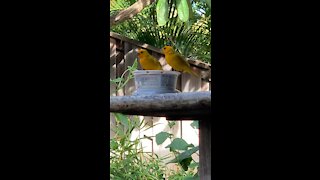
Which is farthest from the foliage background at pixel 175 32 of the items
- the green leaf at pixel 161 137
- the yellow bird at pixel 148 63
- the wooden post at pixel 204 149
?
the wooden post at pixel 204 149

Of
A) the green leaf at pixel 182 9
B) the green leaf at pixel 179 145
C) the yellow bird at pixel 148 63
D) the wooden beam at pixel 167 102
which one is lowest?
the green leaf at pixel 179 145

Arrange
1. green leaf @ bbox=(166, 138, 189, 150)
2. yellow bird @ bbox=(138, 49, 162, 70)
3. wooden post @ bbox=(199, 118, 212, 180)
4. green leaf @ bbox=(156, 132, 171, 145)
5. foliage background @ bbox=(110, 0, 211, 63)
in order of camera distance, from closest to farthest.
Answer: wooden post @ bbox=(199, 118, 212, 180)
yellow bird @ bbox=(138, 49, 162, 70)
green leaf @ bbox=(166, 138, 189, 150)
green leaf @ bbox=(156, 132, 171, 145)
foliage background @ bbox=(110, 0, 211, 63)

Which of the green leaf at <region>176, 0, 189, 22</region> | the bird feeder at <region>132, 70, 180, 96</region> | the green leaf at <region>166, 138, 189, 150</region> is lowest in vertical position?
the green leaf at <region>166, 138, 189, 150</region>

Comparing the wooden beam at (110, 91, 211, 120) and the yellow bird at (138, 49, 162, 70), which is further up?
the yellow bird at (138, 49, 162, 70)

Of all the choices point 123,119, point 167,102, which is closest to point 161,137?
point 123,119


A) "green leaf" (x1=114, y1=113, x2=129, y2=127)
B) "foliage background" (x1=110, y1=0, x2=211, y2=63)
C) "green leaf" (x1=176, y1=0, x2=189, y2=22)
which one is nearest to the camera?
"green leaf" (x1=176, y1=0, x2=189, y2=22)

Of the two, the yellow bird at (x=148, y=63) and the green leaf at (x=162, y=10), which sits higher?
the green leaf at (x=162, y=10)

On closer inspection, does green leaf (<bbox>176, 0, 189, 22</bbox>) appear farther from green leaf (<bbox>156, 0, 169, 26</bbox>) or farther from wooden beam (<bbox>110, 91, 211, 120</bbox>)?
wooden beam (<bbox>110, 91, 211, 120</bbox>)

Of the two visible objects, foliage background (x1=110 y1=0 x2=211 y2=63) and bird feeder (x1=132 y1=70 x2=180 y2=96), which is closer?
bird feeder (x1=132 y1=70 x2=180 y2=96)

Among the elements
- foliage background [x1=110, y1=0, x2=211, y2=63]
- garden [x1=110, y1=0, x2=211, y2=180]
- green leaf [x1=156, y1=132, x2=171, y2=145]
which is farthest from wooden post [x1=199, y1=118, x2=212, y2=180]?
foliage background [x1=110, y1=0, x2=211, y2=63]

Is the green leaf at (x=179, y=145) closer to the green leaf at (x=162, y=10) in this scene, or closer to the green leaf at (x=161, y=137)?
the green leaf at (x=161, y=137)
